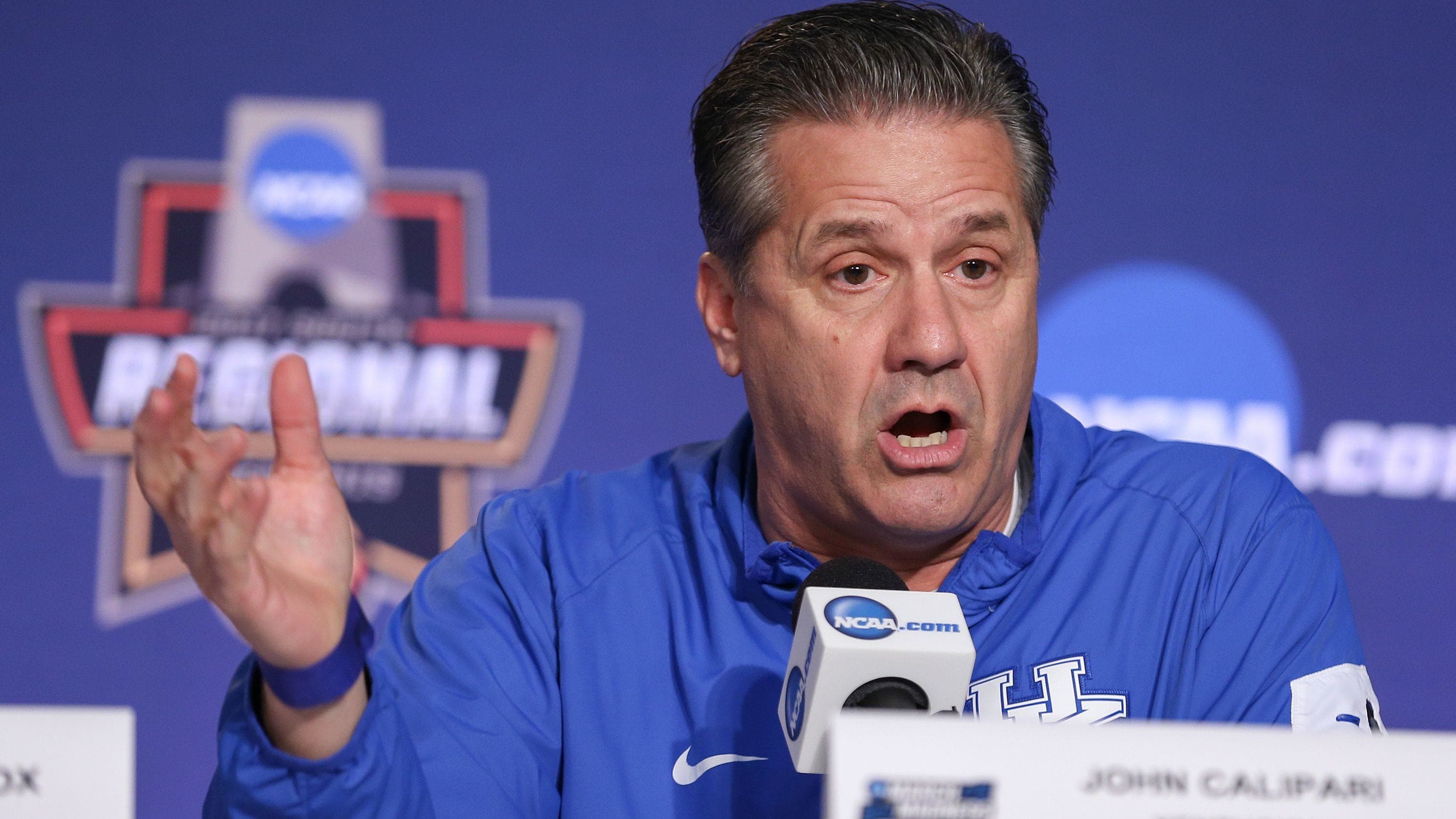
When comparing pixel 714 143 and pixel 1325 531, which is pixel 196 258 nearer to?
pixel 714 143

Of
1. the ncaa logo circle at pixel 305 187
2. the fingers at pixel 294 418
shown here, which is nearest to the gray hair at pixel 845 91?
the fingers at pixel 294 418

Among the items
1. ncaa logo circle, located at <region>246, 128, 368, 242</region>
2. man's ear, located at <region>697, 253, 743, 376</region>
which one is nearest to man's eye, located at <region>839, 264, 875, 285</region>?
man's ear, located at <region>697, 253, 743, 376</region>

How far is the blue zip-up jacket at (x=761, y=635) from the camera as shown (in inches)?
53.9

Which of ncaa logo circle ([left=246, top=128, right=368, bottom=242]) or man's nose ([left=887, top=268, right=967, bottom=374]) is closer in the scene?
man's nose ([left=887, top=268, right=967, bottom=374])

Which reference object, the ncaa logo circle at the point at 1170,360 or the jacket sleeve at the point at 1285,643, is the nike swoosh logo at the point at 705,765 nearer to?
the jacket sleeve at the point at 1285,643

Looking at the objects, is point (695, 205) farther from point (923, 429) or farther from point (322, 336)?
point (923, 429)

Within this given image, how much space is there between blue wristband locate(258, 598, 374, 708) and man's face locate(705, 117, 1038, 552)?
1.91 ft

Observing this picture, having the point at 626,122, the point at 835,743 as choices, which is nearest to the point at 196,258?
the point at 626,122

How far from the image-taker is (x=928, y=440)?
1437 millimetres

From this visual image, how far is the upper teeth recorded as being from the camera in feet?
4.68

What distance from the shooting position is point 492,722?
138cm

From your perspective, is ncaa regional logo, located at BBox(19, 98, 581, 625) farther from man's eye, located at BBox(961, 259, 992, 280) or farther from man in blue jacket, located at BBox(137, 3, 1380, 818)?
man's eye, located at BBox(961, 259, 992, 280)

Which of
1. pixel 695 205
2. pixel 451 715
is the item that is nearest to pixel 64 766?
pixel 451 715

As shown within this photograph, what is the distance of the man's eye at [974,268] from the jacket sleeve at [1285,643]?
39 centimetres
